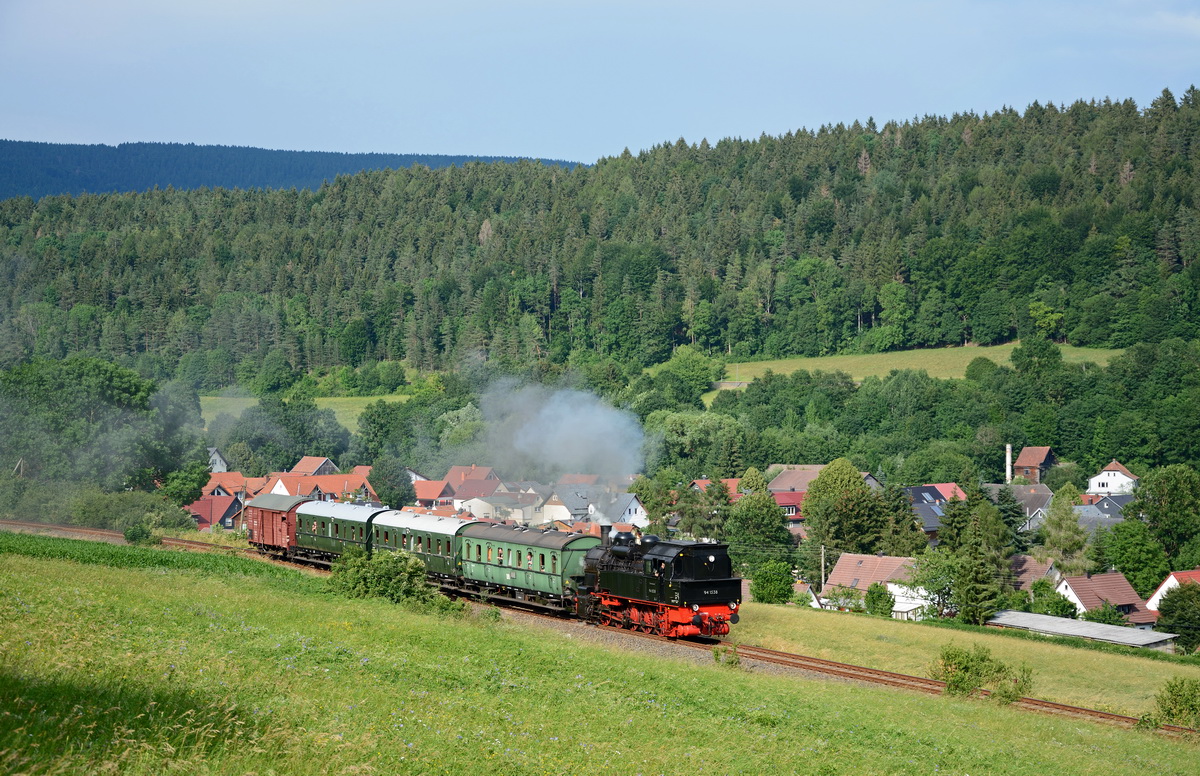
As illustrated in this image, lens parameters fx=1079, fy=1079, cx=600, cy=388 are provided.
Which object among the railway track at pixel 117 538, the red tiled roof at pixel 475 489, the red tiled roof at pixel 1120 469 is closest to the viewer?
the railway track at pixel 117 538

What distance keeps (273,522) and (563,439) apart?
6203 cm

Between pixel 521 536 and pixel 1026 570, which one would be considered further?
pixel 1026 570

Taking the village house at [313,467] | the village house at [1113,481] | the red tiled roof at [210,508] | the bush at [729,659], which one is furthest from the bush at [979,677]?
the village house at [1113,481]

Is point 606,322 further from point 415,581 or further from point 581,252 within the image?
point 415,581

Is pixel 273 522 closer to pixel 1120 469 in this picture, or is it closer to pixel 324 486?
pixel 324 486

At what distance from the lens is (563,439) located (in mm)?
111062

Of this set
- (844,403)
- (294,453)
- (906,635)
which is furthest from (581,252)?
(906,635)

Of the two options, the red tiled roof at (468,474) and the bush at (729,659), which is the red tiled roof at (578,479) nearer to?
the red tiled roof at (468,474)

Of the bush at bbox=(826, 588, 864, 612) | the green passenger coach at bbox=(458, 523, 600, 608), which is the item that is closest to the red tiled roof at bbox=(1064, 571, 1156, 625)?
the bush at bbox=(826, 588, 864, 612)

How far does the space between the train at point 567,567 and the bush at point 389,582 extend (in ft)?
12.7

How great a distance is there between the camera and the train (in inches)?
1266

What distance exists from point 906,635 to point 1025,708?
48.0 feet

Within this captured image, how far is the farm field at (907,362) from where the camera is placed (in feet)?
468

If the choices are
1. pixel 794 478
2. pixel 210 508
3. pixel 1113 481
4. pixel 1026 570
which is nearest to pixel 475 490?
pixel 210 508
